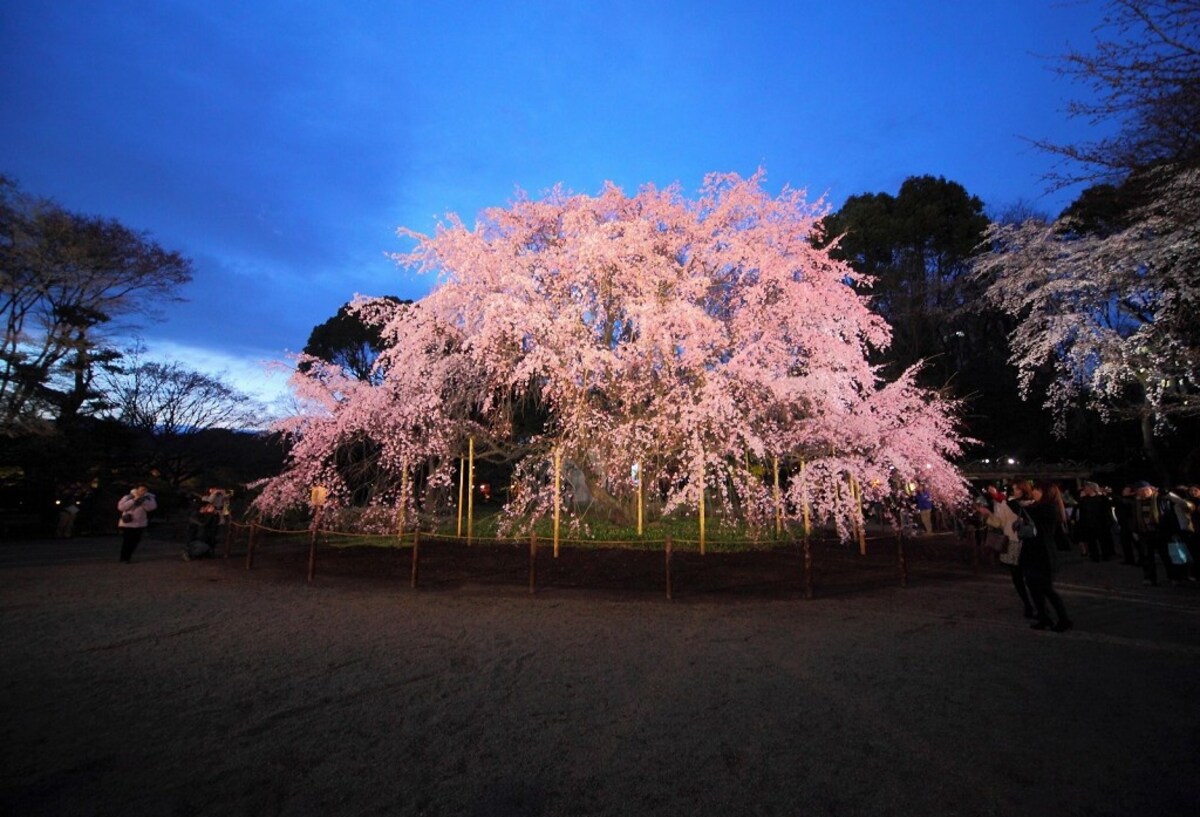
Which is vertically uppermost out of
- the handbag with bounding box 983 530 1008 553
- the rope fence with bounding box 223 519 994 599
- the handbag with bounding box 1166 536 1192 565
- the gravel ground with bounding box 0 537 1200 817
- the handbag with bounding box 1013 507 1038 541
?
the handbag with bounding box 1013 507 1038 541

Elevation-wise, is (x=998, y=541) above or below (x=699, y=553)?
above

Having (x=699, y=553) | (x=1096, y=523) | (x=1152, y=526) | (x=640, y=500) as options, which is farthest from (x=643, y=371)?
(x=1096, y=523)

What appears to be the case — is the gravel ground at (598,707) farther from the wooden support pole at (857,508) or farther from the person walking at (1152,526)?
the wooden support pole at (857,508)

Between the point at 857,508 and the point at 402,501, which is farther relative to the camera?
the point at 402,501

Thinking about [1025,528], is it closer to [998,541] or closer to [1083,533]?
[998,541]

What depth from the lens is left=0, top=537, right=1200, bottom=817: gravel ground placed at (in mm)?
3338

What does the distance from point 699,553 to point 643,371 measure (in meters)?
4.20

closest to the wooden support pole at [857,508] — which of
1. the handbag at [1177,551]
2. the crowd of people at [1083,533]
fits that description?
the crowd of people at [1083,533]

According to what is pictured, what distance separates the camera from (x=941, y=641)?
6.64m

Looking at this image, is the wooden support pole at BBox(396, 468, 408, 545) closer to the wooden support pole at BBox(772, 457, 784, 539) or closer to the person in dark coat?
the wooden support pole at BBox(772, 457, 784, 539)

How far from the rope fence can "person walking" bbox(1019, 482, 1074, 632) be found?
2.86 meters

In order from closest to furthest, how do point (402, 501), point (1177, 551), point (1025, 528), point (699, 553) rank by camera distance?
point (1025, 528) → point (1177, 551) → point (699, 553) → point (402, 501)

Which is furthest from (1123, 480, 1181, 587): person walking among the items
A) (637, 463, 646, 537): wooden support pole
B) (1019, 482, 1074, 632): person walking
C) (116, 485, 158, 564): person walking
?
(116, 485, 158, 564): person walking

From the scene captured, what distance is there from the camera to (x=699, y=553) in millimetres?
13820
